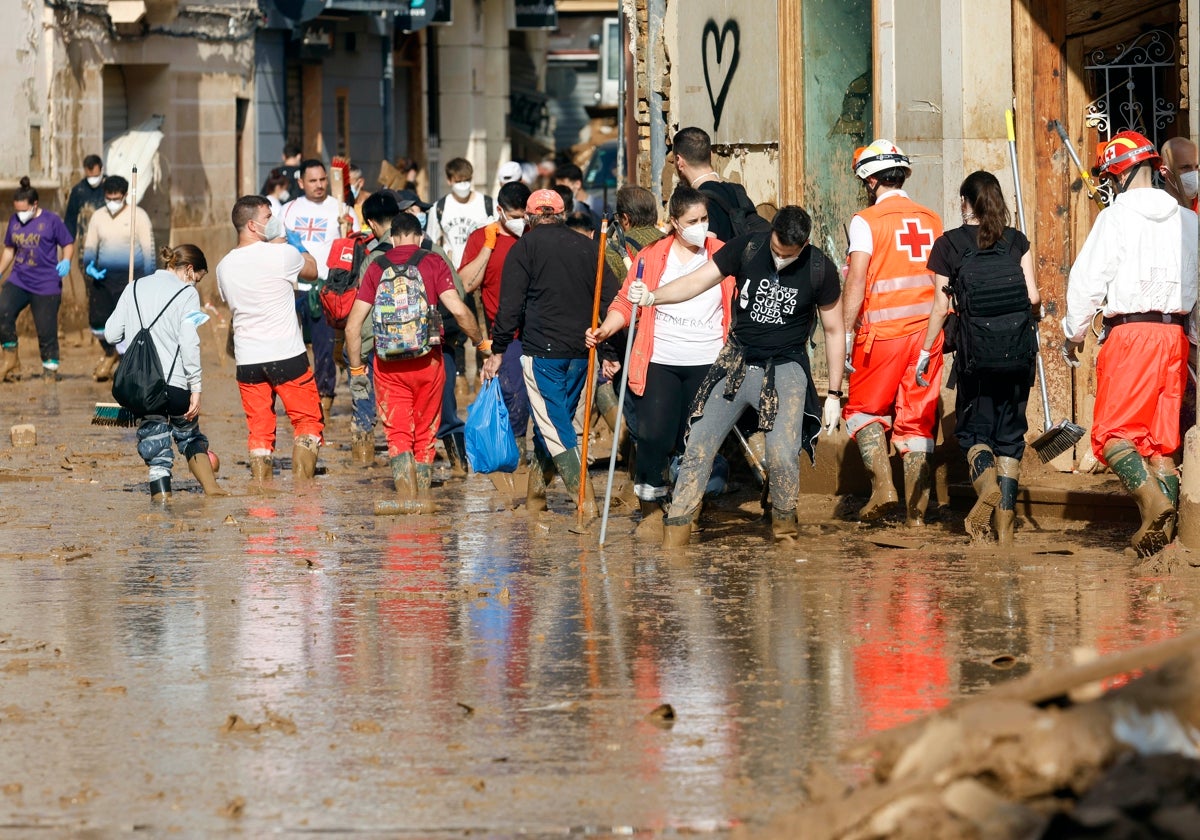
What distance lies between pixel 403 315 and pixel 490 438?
2.76ft

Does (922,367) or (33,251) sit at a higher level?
(33,251)

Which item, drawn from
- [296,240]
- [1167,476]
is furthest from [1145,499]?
[296,240]

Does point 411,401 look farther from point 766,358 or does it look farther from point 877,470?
point 877,470

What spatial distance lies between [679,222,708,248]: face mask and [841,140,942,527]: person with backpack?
78 centimetres

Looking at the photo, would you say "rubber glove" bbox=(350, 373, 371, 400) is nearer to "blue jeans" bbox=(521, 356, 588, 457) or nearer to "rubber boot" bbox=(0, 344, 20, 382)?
"blue jeans" bbox=(521, 356, 588, 457)

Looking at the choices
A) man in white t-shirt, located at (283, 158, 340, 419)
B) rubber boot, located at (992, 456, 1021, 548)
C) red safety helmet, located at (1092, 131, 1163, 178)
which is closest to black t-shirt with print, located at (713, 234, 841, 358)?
rubber boot, located at (992, 456, 1021, 548)

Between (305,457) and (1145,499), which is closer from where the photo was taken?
(1145,499)

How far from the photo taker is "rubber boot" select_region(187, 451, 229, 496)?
12.4 metres

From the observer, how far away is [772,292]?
10062 mm

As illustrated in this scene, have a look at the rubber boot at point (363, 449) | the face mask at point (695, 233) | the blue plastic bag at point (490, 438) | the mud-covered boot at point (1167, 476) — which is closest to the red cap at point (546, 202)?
the blue plastic bag at point (490, 438)

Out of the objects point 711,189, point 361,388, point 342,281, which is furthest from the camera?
point 342,281

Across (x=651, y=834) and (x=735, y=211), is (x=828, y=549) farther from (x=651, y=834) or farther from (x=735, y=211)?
(x=651, y=834)

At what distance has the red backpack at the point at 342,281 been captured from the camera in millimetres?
13883

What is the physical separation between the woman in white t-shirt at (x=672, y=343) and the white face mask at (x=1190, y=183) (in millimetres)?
2284
